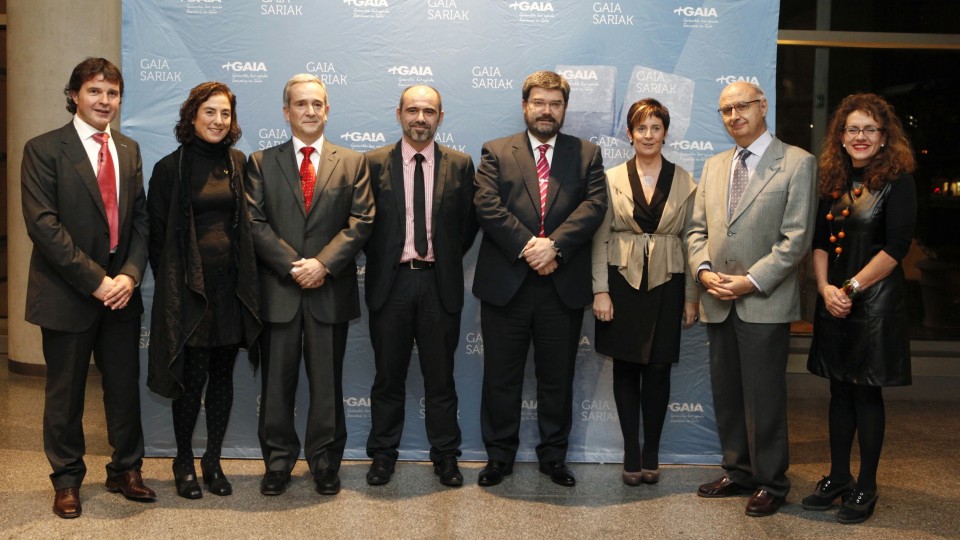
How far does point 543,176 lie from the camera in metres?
4.18

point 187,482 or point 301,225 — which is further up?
point 301,225

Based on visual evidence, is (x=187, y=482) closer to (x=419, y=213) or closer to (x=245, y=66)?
(x=419, y=213)

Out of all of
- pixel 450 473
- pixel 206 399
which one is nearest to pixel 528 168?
pixel 450 473

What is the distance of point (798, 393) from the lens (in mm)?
6473

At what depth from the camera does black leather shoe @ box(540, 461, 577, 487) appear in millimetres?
4176

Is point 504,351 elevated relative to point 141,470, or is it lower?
elevated

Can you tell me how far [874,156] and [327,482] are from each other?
9.21 feet

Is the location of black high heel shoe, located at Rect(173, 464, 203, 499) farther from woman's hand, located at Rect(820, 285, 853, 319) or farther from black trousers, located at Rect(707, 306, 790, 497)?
woman's hand, located at Rect(820, 285, 853, 319)

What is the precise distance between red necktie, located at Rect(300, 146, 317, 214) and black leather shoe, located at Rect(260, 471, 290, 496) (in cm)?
123

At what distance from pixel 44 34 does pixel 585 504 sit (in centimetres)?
509

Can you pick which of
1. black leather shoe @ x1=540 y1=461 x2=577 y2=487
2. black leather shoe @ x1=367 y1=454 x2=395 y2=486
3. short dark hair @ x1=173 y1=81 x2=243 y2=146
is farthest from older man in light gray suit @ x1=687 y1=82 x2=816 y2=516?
short dark hair @ x1=173 y1=81 x2=243 y2=146

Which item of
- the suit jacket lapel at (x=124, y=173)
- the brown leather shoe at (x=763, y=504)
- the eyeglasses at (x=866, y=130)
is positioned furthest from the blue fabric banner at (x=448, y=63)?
the brown leather shoe at (x=763, y=504)

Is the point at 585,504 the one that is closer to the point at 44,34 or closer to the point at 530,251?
the point at 530,251

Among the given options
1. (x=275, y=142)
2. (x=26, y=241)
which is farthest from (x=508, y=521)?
(x=26, y=241)
